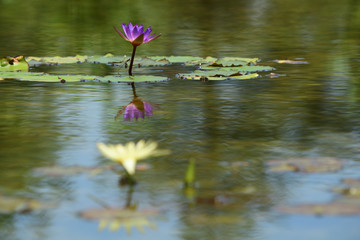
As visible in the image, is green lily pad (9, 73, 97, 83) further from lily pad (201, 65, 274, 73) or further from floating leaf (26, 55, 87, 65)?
lily pad (201, 65, 274, 73)

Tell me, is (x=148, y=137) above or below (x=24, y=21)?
below

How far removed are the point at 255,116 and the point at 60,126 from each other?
2.34ft

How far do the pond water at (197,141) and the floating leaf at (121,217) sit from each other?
12mm

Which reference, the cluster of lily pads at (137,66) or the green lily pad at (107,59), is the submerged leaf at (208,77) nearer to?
the cluster of lily pads at (137,66)

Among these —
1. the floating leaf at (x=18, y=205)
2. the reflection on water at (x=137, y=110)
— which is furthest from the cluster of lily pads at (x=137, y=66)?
the floating leaf at (x=18, y=205)

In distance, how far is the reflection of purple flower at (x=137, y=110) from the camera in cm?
279

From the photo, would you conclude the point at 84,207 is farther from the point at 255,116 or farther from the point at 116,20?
the point at 116,20

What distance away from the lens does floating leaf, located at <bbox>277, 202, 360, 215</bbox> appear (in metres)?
1.58

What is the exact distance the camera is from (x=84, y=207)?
164 cm

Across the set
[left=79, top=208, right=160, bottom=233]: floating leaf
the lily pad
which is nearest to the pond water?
[left=79, top=208, right=160, bottom=233]: floating leaf

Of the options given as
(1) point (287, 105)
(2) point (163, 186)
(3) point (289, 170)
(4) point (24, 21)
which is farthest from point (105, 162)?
(4) point (24, 21)

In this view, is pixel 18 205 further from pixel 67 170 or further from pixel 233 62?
pixel 233 62

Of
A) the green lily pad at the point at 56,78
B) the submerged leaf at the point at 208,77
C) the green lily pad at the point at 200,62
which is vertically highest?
the green lily pad at the point at 200,62

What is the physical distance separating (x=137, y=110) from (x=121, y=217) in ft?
4.64
